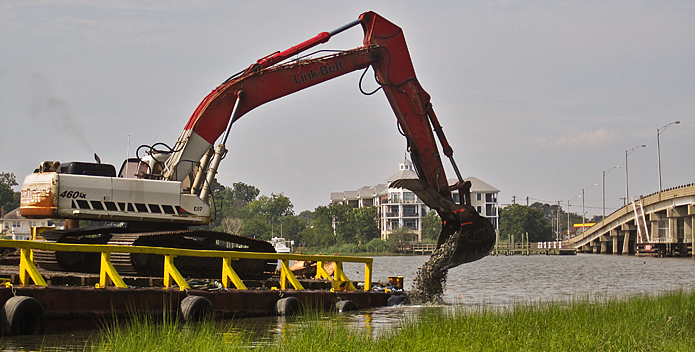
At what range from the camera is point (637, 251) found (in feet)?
305

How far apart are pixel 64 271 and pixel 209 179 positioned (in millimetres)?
3519

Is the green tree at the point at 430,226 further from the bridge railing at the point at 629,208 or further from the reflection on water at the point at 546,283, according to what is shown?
the reflection on water at the point at 546,283

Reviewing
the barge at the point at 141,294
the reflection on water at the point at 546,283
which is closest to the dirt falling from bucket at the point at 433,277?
the reflection on water at the point at 546,283

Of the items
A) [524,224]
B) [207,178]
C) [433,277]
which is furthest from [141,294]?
[524,224]

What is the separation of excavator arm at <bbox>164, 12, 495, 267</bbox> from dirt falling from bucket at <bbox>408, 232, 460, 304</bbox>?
9.4 inches

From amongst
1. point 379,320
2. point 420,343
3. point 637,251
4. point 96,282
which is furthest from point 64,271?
point 637,251

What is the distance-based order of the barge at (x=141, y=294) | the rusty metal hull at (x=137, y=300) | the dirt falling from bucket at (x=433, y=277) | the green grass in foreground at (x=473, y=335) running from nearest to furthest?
1. the green grass in foreground at (x=473, y=335)
2. the barge at (x=141, y=294)
3. the rusty metal hull at (x=137, y=300)
4. the dirt falling from bucket at (x=433, y=277)

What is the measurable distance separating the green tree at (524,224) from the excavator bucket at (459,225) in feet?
405

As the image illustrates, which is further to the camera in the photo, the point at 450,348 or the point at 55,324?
the point at 55,324

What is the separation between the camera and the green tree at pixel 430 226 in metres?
134

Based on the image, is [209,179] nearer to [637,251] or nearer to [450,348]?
[450,348]

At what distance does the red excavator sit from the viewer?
1543 centimetres

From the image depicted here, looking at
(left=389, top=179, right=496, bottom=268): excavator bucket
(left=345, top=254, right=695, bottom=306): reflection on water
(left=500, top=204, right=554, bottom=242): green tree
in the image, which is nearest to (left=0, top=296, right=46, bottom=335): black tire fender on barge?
(left=345, top=254, right=695, bottom=306): reflection on water

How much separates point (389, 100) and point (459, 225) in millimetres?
3718
